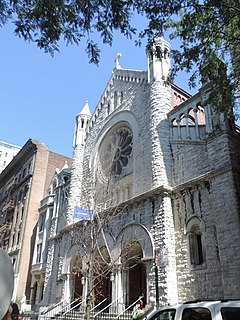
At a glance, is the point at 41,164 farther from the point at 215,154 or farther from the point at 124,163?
the point at 215,154

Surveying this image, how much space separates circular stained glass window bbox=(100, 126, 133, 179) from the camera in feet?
72.8

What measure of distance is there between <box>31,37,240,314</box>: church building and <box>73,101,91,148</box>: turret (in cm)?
30

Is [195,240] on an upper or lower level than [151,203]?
lower

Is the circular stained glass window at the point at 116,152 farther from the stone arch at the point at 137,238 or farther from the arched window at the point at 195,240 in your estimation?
the arched window at the point at 195,240

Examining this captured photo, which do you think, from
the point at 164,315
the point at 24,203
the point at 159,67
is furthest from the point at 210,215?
the point at 24,203

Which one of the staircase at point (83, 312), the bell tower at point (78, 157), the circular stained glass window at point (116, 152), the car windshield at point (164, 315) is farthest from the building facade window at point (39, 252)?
the car windshield at point (164, 315)

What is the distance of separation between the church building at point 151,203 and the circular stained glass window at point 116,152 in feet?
0.27

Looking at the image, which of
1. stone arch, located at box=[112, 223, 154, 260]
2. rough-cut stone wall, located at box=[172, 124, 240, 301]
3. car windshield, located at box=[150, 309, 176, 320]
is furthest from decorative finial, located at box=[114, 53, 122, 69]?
car windshield, located at box=[150, 309, 176, 320]

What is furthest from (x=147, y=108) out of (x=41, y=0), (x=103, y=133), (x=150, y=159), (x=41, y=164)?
(x=41, y=164)

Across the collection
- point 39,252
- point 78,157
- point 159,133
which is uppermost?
point 78,157

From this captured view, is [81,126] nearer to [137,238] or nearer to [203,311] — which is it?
[137,238]

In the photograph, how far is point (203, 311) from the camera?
19.5ft

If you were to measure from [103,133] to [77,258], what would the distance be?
9.87 meters

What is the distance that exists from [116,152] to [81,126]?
686cm
